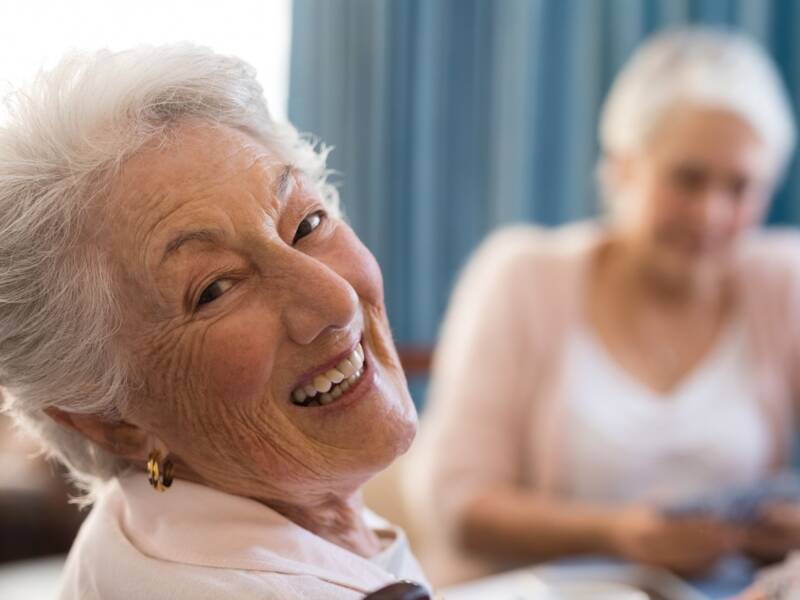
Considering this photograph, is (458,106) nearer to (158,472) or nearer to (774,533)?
(774,533)

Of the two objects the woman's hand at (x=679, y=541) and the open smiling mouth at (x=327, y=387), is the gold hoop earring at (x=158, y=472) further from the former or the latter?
the woman's hand at (x=679, y=541)

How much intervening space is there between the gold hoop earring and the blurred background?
1.91m

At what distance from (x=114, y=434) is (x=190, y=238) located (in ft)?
0.68

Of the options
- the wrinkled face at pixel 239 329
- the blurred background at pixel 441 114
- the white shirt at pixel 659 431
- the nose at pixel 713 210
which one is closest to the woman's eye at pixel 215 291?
the wrinkled face at pixel 239 329

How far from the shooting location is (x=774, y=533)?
170 cm

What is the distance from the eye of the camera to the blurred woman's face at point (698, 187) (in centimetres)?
197

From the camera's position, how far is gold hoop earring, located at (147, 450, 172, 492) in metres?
0.85

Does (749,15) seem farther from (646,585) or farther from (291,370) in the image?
(291,370)

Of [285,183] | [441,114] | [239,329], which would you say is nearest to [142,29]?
[285,183]

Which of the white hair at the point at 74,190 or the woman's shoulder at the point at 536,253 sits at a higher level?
the white hair at the point at 74,190

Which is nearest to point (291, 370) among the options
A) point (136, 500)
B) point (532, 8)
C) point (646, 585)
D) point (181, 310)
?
point (181, 310)

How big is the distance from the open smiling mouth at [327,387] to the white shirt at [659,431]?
1231 mm

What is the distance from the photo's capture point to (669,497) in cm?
196

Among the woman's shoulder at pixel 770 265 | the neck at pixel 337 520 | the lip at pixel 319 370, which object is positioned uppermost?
the lip at pixel 319 370
